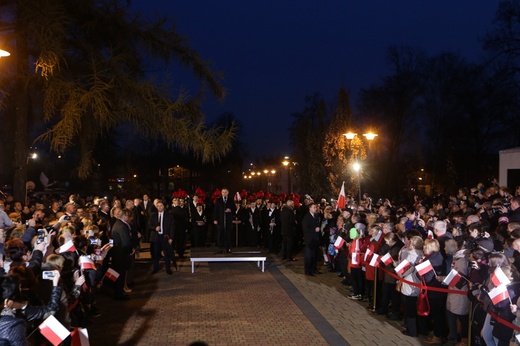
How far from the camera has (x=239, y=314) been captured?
10.4 m

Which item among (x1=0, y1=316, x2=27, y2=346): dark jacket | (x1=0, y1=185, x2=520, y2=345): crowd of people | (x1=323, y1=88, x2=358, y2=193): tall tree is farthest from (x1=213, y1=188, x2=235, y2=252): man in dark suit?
(x1=323, y1=88, x2=358, y2=193): tall tree

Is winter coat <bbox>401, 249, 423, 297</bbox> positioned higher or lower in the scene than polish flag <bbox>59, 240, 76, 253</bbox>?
lower

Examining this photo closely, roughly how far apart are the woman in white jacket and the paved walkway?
0.77ft

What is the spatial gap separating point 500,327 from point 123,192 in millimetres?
27149

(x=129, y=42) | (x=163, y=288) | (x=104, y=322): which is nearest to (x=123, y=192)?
(x=129, y=42)

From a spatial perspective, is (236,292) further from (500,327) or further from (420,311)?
(500,327)

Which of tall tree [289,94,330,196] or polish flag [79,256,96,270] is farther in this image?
tall tree [289,94,330,196]

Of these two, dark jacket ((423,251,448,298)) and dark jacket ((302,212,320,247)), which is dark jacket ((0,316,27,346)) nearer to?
dark jacket ((423,251,448,298))

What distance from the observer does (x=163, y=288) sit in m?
12.9

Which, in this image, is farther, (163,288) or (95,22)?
(95,22)

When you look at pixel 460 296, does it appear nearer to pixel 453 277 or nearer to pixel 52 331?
pixel 453 277

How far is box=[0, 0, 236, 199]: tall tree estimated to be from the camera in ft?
53.8

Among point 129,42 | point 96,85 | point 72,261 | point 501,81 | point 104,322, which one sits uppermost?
point 501,81

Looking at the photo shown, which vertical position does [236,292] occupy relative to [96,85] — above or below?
below
